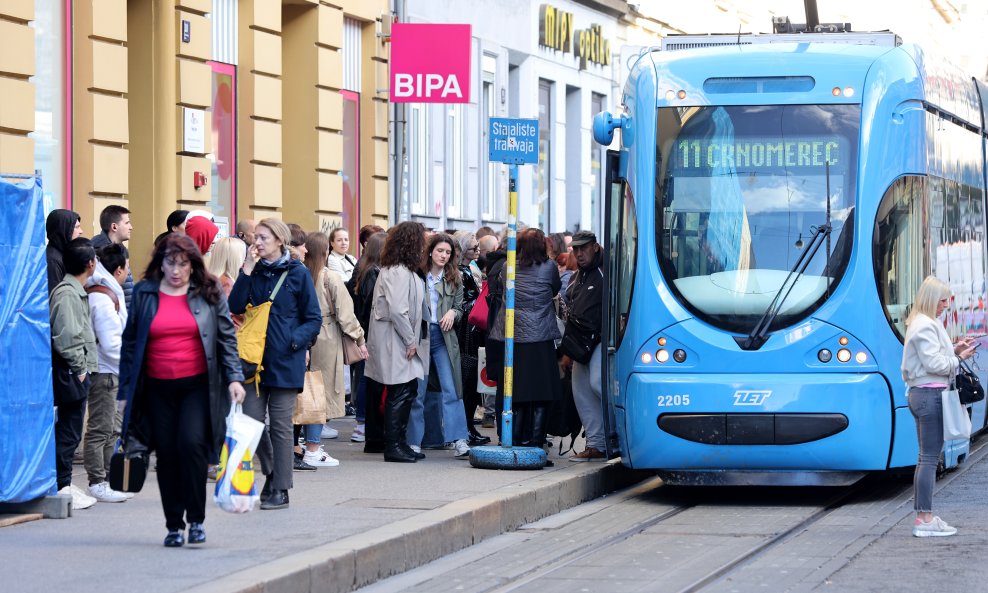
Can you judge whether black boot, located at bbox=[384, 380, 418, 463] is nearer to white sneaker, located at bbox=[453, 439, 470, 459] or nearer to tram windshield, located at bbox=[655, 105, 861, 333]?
white sneaker, located at bbox=[453, 439, 470, 459]

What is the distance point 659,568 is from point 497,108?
20212 mm

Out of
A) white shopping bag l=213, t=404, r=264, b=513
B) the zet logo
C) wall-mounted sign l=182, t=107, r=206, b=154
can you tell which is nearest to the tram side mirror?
the zet logo

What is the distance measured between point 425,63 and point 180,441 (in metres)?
11.9

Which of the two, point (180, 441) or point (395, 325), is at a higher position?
point (395, 325)

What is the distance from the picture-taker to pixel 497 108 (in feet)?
96.9

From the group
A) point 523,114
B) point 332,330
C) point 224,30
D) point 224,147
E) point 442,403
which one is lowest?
point 442,403

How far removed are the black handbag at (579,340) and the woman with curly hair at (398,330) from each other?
111 cm

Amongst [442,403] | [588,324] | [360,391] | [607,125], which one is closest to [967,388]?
[607,125]

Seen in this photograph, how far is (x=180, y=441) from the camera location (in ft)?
31.1

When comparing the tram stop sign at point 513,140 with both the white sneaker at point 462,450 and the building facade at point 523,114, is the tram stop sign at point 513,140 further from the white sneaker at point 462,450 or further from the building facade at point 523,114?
the building facade at point 523,114

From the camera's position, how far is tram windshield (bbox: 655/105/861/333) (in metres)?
12.5

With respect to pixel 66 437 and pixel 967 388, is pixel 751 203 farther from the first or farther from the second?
pixel 66 437

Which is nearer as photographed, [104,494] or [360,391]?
[104,494]

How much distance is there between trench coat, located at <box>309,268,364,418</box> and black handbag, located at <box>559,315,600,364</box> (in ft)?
5.10
